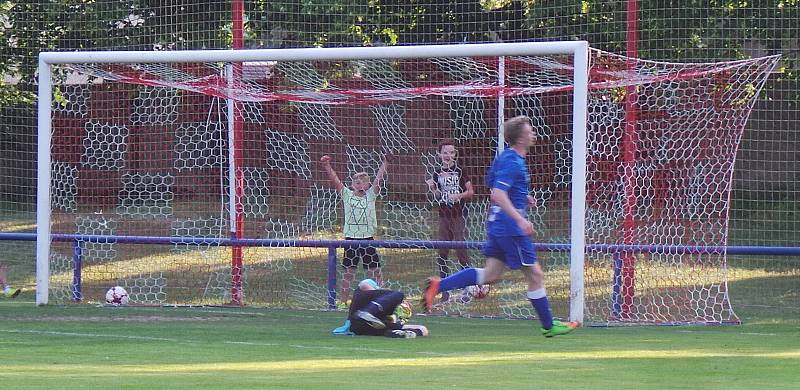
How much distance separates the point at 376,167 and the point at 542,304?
5928mm

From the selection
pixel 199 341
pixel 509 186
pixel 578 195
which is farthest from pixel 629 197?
pixel 199 341

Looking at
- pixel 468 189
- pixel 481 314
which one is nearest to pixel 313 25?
pixel 468 189

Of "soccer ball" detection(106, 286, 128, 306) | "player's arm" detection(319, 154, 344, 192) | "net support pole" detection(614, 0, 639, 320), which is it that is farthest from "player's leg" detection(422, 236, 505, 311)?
"soccer ball" detection(106, 286, 128, 306)

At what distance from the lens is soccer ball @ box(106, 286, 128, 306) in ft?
45.7

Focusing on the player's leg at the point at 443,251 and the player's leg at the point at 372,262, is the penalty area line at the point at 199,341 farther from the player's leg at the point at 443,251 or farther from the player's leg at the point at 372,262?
the player's leg at the point at 443,251

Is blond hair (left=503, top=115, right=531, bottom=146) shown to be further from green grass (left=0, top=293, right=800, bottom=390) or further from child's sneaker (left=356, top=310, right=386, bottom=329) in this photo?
child's sneaker (left=356, top=310, right=386, bottom=329)

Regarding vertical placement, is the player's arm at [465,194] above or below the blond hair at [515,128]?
below

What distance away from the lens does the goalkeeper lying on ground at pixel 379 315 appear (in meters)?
11.0

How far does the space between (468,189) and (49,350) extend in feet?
18.5

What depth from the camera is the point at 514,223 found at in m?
10.2

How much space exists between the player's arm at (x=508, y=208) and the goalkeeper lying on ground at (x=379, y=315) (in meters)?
1.47

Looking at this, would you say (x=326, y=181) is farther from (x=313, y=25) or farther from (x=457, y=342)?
(x=457, y=342)

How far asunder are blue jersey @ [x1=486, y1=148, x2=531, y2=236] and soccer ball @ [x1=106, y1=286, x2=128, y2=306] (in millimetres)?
5286

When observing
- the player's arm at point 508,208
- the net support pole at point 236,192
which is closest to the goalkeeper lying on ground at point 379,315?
the player's arm at point 508,208
